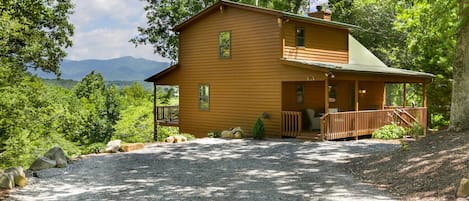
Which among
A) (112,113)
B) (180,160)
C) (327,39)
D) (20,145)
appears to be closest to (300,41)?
(327,39)

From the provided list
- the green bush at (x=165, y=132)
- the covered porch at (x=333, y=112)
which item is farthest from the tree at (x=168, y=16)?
the covered porch at (x=333, y=112)

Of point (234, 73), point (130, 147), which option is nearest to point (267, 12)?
point (234, 73)

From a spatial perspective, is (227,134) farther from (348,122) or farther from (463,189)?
(463,189)

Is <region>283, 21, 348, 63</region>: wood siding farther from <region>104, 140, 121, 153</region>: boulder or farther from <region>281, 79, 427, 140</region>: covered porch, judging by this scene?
<region>104, 140, 121, 153</region>: boulder

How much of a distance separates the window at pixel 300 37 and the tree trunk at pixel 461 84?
7.48 metres

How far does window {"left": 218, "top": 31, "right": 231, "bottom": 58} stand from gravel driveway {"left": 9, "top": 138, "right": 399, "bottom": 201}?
6.86 meters

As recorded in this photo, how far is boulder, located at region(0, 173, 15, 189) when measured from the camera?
8.52m

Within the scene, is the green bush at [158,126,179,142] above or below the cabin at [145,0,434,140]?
below

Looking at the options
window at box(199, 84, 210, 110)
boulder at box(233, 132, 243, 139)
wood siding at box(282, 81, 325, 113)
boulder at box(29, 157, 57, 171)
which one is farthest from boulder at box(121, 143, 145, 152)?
wood siding at box(282, 81, 325, 113)

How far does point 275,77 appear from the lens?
59.4ft

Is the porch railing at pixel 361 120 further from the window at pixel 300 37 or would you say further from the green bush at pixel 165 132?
the green bush at pixel 165 132

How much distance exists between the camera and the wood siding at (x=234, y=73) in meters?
18.2

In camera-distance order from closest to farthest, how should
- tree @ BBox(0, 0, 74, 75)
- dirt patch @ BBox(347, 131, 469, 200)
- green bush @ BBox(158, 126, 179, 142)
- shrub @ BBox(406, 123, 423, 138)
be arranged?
dirt patch @ BBox(347, 131, 469, 200) < tree @ BBox(0, 0, 74, 75) < shrub @ BBox(406, 123, 423, 138) < green bush @ BBox(158, 126, 179, 142)

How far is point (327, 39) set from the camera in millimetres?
20656
